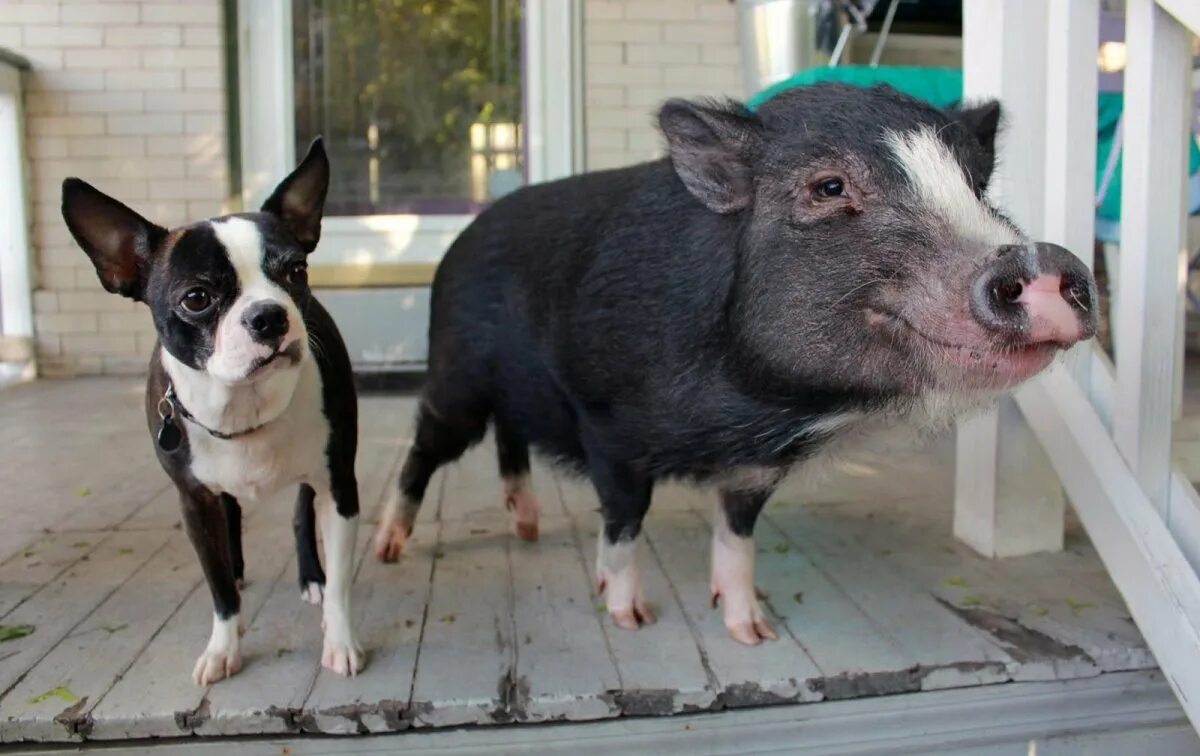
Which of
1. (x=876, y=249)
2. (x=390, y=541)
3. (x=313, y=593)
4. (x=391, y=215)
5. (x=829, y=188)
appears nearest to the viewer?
(x=876, y=249)

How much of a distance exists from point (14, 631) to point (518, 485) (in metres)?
1.44

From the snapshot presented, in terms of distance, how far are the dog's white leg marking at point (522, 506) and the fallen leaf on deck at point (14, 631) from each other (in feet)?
4.51

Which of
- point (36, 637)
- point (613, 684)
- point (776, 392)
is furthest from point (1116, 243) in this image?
point (36, 637)

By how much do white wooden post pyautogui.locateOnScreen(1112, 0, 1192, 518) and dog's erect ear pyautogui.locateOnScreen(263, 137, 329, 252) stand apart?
1.87m

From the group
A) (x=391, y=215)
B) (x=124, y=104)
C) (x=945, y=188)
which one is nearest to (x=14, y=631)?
(x=945, y=188)

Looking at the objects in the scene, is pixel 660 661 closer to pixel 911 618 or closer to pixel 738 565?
pixel 738 565

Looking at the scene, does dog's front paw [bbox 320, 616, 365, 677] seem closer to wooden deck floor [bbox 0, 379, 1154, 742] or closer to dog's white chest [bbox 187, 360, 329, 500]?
wooden deck floor [bbox 0, 379, 1154, 742]

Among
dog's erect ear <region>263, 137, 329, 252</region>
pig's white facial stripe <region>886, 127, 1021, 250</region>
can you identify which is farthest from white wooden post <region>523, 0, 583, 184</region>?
pig's white facial stripe <region>886, 127, 1021, 250</region>

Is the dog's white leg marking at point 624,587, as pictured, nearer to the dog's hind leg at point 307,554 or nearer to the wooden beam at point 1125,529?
the dog's hind leg at point 307,554

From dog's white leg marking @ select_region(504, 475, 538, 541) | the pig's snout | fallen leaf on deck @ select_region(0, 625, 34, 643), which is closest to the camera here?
the pig's snout

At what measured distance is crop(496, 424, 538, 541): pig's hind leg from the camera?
121 inches

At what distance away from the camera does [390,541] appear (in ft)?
9.46

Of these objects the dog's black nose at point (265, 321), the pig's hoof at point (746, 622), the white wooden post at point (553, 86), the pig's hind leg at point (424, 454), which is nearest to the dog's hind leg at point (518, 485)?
the pig's hind leg at point (424, 454)

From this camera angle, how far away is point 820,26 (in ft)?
14.5
